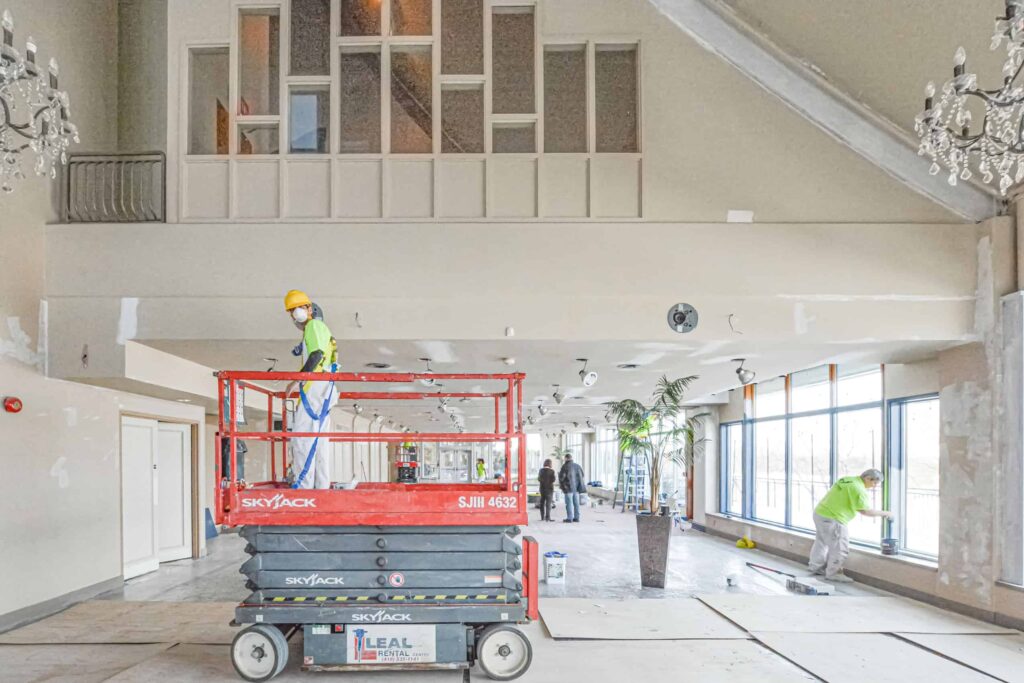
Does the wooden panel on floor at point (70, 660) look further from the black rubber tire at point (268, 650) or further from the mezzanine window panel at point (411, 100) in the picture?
the mezzanine window panel at point (411, 100)

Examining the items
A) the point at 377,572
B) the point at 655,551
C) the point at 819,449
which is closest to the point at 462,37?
the point at 377,572

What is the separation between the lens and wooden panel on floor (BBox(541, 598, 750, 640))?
22.4 ft

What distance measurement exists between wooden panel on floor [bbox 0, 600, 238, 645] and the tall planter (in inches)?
193

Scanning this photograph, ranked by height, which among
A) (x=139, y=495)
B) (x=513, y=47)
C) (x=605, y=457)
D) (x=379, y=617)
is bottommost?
(x=605, y=457)

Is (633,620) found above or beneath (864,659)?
beneath

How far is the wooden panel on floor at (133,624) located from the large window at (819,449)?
817 cm

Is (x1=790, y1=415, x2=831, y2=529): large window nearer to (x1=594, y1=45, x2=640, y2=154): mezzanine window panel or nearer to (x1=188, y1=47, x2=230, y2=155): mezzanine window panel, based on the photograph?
(x1=594, y1=45, x2=640, y2=154): mezzanine window panel

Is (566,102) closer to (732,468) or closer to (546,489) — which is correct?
(732,468)

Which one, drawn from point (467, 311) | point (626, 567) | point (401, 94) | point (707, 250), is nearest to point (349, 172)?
point (401, 94)

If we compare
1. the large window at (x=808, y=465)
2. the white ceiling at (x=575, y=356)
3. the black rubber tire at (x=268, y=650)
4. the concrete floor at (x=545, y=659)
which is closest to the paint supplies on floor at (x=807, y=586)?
the concrete floor at (x=545, y=659)

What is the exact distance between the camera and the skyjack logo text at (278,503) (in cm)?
533

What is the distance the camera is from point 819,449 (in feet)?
38.0

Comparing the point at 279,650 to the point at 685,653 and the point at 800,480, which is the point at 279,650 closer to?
the point at 685,653

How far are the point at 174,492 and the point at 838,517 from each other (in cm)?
996
